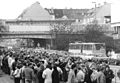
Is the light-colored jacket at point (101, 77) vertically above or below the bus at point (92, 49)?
above

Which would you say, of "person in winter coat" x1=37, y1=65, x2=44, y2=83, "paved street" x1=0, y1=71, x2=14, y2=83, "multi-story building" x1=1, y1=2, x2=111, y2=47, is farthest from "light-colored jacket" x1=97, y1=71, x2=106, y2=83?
"multi-story building" x1=1, y1=2, x2=111, y2=47

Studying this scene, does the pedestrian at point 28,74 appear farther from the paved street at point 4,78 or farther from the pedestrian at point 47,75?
the paved street at point 4,78

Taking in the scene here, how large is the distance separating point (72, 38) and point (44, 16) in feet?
174

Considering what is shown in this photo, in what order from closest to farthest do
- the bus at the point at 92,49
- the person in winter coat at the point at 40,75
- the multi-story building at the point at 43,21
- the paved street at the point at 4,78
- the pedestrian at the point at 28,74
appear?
1. the pedestrian at the point at 28,74
2. the person in winter coat at the point at 40,75
3. the paved street at the point at 4,78
4. the bus at the point at 92,49
5. the multi-story building at the point at 43,21

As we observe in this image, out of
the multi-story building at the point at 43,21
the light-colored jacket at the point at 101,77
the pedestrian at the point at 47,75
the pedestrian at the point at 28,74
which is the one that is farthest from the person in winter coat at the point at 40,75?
the multi-story building at the point at 43,21

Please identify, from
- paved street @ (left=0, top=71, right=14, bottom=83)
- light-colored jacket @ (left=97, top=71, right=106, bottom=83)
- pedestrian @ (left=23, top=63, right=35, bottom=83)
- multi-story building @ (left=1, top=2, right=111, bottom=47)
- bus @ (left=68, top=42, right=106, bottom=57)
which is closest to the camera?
light-colored jacket @ (left=97, top=71, right=106, bottom=83)

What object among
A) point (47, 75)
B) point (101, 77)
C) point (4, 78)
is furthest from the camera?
point (4, 78)

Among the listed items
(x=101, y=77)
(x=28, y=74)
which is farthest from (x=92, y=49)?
(x=101, y=77)

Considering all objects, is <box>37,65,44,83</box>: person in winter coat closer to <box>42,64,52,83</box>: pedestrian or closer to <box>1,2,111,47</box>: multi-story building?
<box>42,64,52,83</box>: pedestrian

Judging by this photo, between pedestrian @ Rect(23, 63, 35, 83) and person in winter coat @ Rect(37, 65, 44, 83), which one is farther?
person in winter coat @ Rect(37, 65, 44, 83)

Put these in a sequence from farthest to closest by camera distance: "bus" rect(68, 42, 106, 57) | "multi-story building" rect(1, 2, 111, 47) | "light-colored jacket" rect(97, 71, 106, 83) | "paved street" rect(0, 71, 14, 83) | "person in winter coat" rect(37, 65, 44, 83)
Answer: "multi-story building" rect(1, 2, 111, 47) → "bus" rect(68, 42, 106, 57) → "paved street" rect(0, 71, 14, 83) → "person in winter coat" rect(37, 65, 44, 83) → "light-colored jacket" rect(97, 71, 106, 83)

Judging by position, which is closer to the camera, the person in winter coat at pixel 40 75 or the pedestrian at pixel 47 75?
the pedestrian at pixel 47 75

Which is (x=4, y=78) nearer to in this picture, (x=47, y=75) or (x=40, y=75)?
(x=40, y=75)

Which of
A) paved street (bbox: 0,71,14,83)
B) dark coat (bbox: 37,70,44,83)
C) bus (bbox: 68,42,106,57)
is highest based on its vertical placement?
dark coat (bbox: 37,70,44,83)
